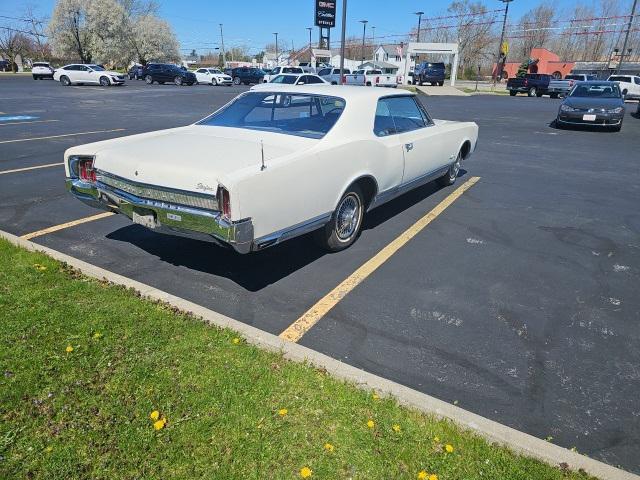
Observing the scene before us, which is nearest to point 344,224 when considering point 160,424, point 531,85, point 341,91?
point 341,91

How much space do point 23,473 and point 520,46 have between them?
347 ft

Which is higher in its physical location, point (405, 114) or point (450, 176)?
point (405, 114)

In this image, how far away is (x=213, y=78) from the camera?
141 feet

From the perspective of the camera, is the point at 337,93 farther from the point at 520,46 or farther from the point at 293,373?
the point at 520,46

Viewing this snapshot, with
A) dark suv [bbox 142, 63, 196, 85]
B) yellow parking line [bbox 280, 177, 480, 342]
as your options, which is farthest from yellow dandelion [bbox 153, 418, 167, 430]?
dark suv [bbox 142, 63, 196, 85]

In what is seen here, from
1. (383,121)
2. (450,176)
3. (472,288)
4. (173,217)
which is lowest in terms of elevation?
(472,288)

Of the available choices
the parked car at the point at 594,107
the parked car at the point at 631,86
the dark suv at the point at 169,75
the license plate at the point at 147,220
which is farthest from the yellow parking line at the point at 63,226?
the dark suv at the point at 169,75

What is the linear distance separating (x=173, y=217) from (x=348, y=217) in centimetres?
178

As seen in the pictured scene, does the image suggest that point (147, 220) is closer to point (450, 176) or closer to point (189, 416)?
point (189, 416)

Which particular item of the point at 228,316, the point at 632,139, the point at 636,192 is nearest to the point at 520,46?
the point at 632,139

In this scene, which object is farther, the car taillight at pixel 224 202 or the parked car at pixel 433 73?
the parked car at pixel 433 73

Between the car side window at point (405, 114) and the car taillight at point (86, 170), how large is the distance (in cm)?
310

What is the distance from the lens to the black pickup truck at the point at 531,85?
35.8 metres

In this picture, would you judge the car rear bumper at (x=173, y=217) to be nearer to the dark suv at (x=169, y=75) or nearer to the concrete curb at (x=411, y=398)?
the concrete curb at (x=411, y=398)
